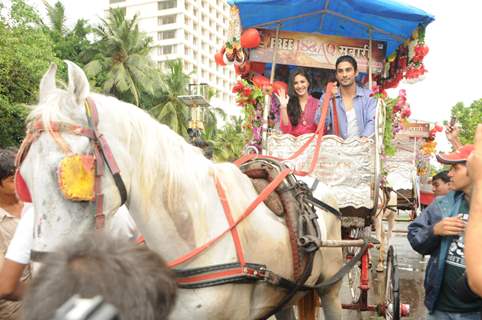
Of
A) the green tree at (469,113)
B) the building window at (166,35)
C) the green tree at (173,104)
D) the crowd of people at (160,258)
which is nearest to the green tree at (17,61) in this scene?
the crowd of people at (160,258)

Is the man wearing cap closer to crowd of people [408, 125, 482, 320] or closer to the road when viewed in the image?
crowd of people [408, 125, 482, 320]

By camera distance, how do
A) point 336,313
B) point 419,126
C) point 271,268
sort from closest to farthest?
point 271,268 < point 336,313 < point 419,126

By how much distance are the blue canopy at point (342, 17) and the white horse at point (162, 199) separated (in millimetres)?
2790

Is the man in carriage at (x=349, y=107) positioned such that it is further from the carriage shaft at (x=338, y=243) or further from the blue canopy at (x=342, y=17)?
the carriage shaft at (x=338, y=243)

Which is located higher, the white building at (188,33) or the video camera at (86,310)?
the white building at (188,33)

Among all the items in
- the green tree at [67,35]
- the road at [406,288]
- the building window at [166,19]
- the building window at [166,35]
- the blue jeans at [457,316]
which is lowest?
the road at [406,288]

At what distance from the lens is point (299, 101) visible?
17.4 ft

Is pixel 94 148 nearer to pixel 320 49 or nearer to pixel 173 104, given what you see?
pixel 320 49

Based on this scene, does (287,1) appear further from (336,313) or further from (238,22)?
(336,313)

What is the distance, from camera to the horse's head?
189 cm

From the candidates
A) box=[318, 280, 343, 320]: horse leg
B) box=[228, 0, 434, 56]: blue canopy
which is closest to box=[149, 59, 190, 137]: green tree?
box=[228, 0, 434, 56]: blue canopy

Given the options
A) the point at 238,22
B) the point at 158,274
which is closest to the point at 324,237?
the point at 158,274

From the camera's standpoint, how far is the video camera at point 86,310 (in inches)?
31.7

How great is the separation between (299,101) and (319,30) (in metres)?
1.04
